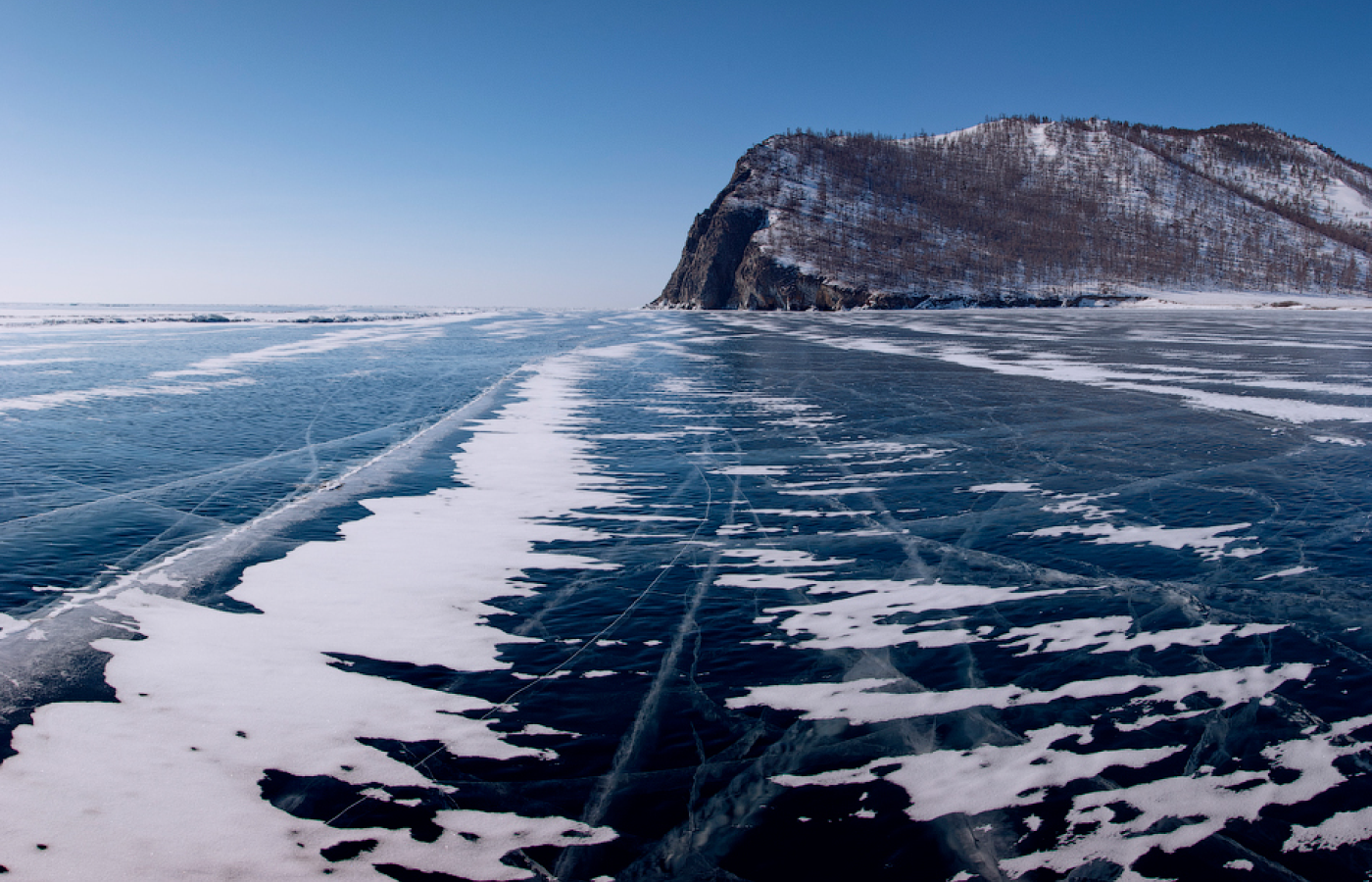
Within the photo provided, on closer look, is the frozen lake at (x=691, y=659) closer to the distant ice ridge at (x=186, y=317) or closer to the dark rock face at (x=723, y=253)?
the distant ice ridge at (x=186, y=317)

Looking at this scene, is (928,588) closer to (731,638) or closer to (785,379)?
(731,638)

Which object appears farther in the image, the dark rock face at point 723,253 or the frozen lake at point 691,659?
the dark rock face at point 723,253

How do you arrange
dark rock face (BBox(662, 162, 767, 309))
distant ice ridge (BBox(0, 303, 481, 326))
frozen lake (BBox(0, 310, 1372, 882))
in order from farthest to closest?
dark rock face (BBox(662, 162, 767, 309)) → distant ice ridge (BBox(0, 303, 481, 326)) → frozen lake (BBox(0, 310, 1372, 882))

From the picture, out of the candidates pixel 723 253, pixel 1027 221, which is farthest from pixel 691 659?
pixel 1027 221

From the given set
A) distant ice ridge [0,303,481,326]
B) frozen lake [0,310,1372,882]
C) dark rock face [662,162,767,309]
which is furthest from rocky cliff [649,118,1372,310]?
frozen lake [0,310,1372,882]

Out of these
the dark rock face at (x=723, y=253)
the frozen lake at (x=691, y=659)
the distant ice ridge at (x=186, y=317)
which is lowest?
the frozen lake at (x=691, y=659)

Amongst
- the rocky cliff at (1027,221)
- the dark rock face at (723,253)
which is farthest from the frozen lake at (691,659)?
the dark rock face at (723,253)

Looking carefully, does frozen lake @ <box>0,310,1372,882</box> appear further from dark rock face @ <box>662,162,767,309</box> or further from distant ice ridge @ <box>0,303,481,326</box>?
dark rock face @ <box>662,162,767,309</box>
